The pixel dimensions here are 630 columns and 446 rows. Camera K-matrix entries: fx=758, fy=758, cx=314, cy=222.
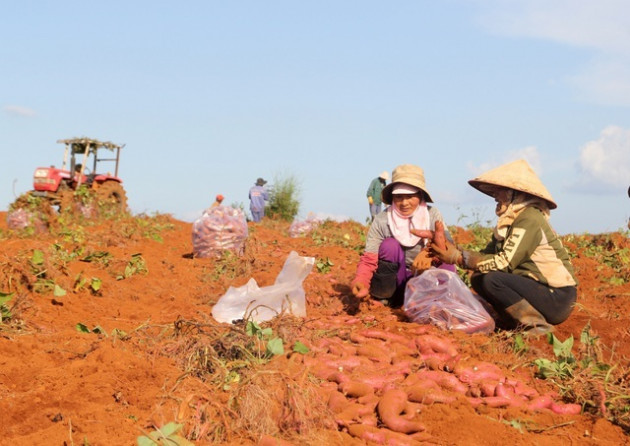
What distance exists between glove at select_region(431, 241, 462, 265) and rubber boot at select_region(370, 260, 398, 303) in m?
0.44

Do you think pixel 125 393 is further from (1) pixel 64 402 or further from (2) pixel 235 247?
(2) pixel 235 247

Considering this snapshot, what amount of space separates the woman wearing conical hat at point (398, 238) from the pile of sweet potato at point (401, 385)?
1.17 m

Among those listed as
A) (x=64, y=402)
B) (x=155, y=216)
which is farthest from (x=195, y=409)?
(x=155, y=216)

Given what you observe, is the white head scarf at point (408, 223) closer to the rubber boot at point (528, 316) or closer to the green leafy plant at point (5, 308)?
the rubber boot at point (528, 316)

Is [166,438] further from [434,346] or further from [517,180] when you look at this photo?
[517,180]

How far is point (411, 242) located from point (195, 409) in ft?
8.96

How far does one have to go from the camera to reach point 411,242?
5.40 meters

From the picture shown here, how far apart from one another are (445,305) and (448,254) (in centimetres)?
41

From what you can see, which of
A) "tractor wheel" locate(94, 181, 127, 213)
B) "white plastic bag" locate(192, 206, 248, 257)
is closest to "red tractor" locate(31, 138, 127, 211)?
"tractor wheel" locate(94, 181, 127, 213)

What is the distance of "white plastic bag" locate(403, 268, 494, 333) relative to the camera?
455cm

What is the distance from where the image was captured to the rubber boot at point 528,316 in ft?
15.0

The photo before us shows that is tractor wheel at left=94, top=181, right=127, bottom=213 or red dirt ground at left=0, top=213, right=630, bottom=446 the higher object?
tractor wheel at left=94, top=181, right=127, bottom=213

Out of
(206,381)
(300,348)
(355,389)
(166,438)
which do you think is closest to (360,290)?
(300,348)

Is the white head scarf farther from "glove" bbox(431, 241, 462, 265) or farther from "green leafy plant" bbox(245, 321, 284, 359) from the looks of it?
"green leafy plant" bbox(245, 321, 284, 359)
